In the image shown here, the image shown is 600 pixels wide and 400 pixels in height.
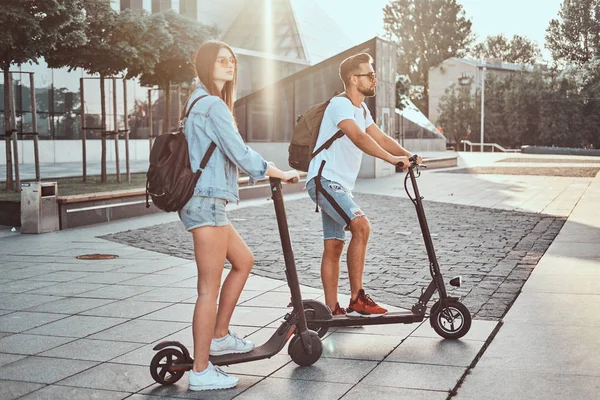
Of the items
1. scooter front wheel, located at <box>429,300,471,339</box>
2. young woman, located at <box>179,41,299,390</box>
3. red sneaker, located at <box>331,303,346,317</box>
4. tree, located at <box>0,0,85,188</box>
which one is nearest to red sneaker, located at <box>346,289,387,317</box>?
red sneaker, located at <box>331,303,346,317</box>

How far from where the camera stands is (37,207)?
1203cm

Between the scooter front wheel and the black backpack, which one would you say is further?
the scooter front wheel

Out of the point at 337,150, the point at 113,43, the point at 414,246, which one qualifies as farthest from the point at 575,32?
the point at 337,150

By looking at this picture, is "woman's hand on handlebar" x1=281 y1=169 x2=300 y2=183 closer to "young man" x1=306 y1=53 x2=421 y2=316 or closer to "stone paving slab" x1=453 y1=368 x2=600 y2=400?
"young man" x1=306 y1=53 x2=421 y2=316

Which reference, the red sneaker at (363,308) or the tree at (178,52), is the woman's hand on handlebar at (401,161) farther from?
the tree at (178,52)

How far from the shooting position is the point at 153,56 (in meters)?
17.1

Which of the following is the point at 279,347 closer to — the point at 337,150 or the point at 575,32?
the point at 337,150

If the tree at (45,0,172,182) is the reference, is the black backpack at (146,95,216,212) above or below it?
below

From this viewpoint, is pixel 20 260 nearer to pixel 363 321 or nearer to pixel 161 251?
pixel 161 251

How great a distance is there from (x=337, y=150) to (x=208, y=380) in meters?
1.90

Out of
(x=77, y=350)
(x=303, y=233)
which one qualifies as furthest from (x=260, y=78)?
(x=77, y=350)

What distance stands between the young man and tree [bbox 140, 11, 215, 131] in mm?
12179

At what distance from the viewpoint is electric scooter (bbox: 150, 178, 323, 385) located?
439cm

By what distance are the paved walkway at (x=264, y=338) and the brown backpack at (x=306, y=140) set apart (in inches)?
46.6
